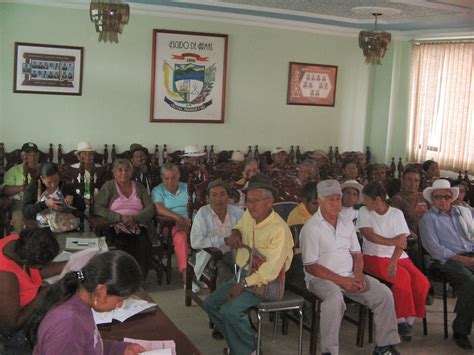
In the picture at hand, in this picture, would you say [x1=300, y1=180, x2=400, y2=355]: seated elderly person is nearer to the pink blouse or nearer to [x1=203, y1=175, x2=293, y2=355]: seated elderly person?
[x1=203, y1=175, x2=293, y2=355]: seated elderly person

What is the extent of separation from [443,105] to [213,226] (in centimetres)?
478

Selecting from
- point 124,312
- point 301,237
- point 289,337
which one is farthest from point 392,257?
point 124,312

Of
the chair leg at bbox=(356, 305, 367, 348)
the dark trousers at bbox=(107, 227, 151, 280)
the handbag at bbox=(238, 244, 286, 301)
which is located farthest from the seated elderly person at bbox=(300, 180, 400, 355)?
the dark trousers at bbox=(107, 227, 151, 280)

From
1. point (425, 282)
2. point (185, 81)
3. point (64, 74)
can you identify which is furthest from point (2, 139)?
point (425, 282)

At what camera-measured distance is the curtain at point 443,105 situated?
7305 millimetres

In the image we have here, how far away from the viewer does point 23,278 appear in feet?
8.41

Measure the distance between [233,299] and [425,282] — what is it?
1474 millimetres

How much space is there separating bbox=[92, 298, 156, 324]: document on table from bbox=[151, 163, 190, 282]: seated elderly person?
6.92ft

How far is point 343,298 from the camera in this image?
11.6 ft

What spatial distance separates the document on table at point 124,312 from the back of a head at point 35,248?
0.34m

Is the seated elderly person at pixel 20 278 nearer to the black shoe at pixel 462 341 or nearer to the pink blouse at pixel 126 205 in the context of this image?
the pink blouse at pixel 126 205

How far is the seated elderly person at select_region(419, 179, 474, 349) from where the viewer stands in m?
3.88

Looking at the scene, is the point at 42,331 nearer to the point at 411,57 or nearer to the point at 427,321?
the point at 427,321

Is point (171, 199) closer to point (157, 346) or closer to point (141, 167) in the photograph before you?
point (141, 167)
